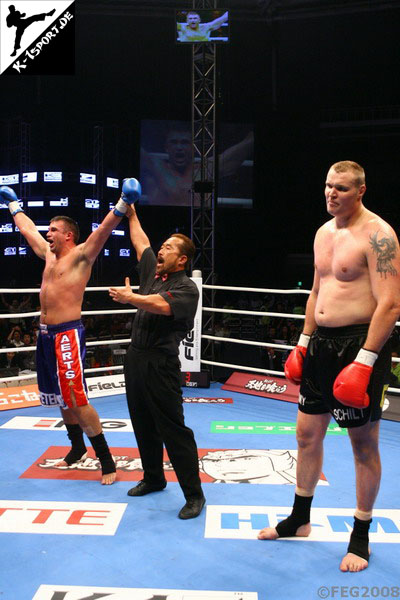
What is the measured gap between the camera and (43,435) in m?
3.63

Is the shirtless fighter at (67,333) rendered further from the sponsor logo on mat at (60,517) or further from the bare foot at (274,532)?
the bare foot at (274,532)

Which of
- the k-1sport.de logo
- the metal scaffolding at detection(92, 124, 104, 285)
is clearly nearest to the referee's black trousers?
the k-1sport.de logo

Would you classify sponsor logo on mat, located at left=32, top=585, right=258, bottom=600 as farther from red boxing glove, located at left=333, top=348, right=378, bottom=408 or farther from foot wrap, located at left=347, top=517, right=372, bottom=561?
red boxing glove, located at left=333, top=348, right=378, bottom=408

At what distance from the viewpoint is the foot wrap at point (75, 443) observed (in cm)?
310

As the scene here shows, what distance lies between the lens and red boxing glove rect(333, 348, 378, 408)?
187 centimetres

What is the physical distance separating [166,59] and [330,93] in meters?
3.72

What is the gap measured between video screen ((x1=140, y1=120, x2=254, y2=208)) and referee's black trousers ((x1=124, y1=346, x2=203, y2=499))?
1015 centimetres

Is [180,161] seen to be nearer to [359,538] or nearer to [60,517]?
[60,517]

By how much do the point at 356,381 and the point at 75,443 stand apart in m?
1.84

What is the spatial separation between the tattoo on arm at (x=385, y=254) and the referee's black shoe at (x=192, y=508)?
1311mm

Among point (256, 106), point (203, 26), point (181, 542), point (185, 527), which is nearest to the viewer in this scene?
point (181, 542)

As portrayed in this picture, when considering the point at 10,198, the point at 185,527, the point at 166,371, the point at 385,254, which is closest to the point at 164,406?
the point at 166,371

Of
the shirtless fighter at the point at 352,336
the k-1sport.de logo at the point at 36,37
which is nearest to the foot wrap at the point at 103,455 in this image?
the shirtless fighter at the point at 352,336

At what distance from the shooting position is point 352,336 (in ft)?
6.65
